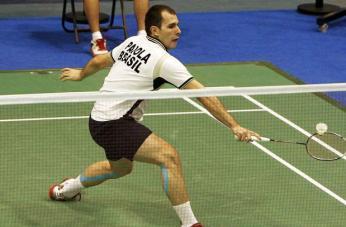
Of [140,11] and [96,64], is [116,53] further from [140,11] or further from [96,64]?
[140,11]

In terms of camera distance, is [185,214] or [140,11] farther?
[140,11]

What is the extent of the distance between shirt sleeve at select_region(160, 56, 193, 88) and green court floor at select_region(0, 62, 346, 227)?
3.66ft

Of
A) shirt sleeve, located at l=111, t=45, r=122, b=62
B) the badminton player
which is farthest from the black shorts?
shirt sleeve, located at l=111, t=45, r=122, b=62

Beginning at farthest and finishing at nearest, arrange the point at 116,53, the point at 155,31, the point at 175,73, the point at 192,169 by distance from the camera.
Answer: the point at 192,169 → the point at 116,53 → the point at 155,31 → the point at 175,73

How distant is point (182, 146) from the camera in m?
7.70

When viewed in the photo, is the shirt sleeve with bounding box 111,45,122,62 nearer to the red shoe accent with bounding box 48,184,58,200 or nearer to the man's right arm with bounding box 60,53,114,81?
the man's right arm with bounding box 60,53,114,81

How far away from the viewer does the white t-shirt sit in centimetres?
571

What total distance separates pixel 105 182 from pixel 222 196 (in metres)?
0.97

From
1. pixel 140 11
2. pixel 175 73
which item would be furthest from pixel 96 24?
pixel 175 73

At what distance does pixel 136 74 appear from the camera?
582cm

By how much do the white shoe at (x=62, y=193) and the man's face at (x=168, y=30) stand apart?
1.34 metres

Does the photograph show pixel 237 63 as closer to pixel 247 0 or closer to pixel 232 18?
pixel 232 18

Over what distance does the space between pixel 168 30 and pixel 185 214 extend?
1.26 metres

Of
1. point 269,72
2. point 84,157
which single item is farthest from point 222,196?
point 269,72
